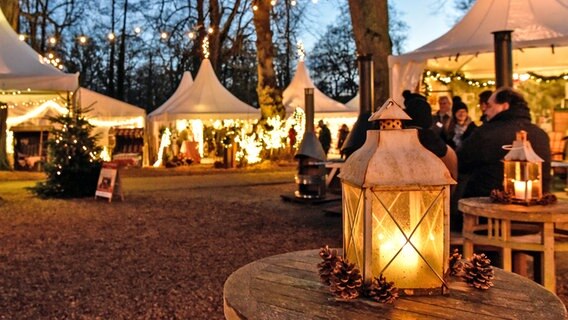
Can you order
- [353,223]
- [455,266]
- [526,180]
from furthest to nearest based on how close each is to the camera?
1. [526,180]
2. [455,266]
3. [353,223]

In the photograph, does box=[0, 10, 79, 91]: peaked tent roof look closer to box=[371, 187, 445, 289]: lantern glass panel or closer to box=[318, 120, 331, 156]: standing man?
box=[318, 120, 331, 156]: standing man

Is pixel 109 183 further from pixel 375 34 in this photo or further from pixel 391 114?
pixel 391 114

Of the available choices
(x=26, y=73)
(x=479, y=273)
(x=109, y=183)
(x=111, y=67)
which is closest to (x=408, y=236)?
(x=479, y=273)

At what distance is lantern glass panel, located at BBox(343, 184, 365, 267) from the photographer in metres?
2.03

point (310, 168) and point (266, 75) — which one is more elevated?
point (266, 75)

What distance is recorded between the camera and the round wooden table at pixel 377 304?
187 cm

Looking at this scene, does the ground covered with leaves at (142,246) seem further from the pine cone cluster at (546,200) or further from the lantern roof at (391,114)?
the lantern roof at (391,114)

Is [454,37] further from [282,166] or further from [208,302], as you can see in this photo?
[282,166]

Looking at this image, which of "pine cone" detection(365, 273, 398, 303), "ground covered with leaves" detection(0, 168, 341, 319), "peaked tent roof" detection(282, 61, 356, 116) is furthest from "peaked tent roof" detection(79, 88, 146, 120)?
"pine cone" detection(365, 273, 398, 303)

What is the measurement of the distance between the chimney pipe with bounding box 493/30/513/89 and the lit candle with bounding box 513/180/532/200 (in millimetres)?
4776

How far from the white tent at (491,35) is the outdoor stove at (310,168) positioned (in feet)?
5.93

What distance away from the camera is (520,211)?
3949mm

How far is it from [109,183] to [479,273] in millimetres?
10380

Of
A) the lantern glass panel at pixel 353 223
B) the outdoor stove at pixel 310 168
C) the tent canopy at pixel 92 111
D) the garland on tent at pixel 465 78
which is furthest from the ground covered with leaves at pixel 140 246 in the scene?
the tent canopy at pixel 92 111
